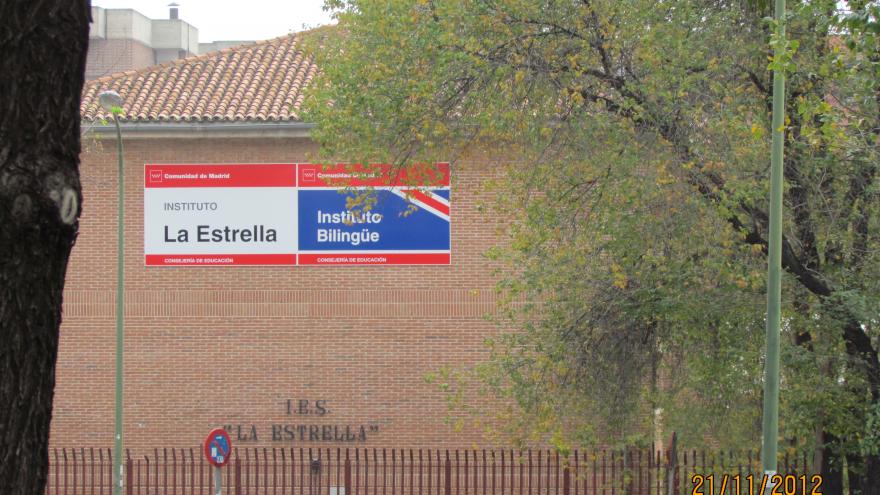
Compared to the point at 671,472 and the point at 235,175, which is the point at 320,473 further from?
the point at 671,472

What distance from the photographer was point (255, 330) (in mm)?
20609

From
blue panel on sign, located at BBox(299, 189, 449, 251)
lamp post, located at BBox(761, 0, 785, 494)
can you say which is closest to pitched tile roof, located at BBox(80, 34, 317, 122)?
blue panel on sign, located at BBox(299, 189, 449, 251)

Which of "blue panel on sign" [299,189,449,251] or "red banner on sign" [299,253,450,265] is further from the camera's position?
"red banner on sign" [299,253,450,265]

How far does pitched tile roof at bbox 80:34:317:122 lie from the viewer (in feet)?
67.4

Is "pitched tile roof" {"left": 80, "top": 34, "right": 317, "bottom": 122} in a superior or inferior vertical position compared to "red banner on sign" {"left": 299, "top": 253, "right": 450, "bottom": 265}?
superior

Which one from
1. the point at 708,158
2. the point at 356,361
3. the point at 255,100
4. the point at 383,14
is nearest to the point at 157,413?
the point at 356,361

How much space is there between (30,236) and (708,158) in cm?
983

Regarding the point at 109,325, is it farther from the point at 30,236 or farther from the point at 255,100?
the point at 30,236

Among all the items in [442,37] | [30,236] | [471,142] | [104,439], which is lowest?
[104,439]

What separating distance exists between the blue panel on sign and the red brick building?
34cm

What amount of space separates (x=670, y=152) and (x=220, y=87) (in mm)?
12456

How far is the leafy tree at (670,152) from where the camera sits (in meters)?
11.6

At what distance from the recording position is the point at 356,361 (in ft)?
67.7
